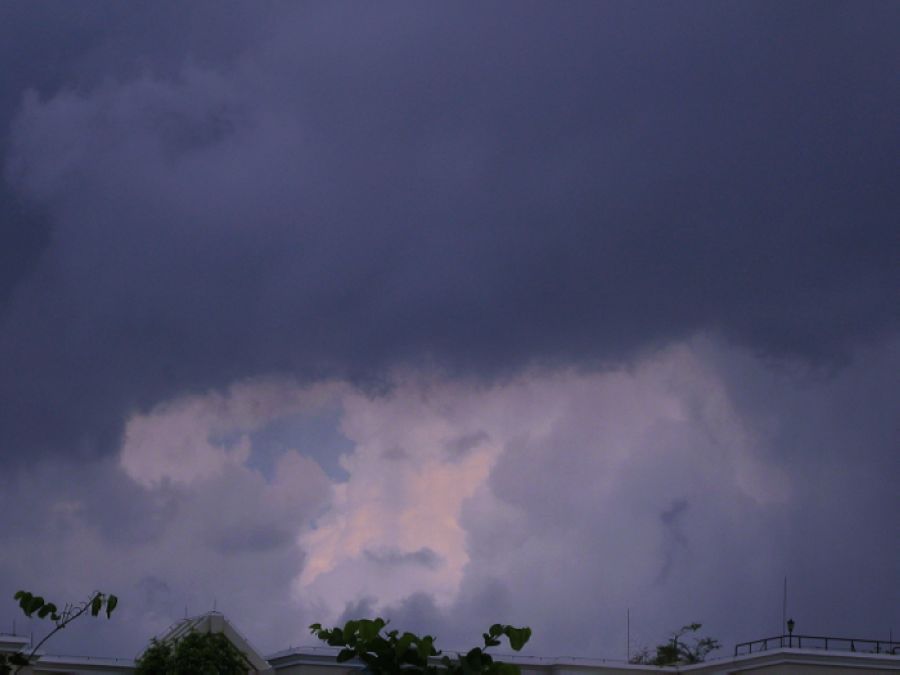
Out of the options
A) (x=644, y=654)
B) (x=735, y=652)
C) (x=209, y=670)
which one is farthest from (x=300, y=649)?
(x=644, y=654)

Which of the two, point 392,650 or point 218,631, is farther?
point 218,631

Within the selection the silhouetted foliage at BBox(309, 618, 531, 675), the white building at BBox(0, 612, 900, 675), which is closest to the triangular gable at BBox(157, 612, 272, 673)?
the white building at BBox(0, 612, 900, 675)

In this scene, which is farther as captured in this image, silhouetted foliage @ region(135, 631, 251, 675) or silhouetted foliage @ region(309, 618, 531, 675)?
silhouetted foliage @ region(135, 631, 251, 675)

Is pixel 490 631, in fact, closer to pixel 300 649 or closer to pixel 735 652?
pixel 300 649

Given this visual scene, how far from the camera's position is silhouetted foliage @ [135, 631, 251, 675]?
169 ft

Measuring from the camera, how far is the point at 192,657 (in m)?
51.6

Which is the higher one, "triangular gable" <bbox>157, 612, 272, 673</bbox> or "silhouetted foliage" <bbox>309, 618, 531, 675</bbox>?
"triangular gable" <bbox>157, 612, 272, 673</bbox>

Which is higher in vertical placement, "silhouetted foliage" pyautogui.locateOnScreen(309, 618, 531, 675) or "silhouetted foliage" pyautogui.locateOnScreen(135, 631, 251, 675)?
"silhouetted foliage" pyautogui.locateOnScreen(135, 631, 251, 675)

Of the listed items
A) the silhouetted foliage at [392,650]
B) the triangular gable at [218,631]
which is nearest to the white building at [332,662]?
the triangular gable at [218,631]

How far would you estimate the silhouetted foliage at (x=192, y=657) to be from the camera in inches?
2030

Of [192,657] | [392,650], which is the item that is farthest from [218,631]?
[392,650]

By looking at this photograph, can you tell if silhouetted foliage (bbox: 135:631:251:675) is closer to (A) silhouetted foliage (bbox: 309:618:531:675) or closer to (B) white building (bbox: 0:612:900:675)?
(B) white building (bbox: 0:612:900:675)

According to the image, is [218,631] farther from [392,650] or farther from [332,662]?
[392,650]

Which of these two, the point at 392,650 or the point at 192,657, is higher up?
the point at 192,657
